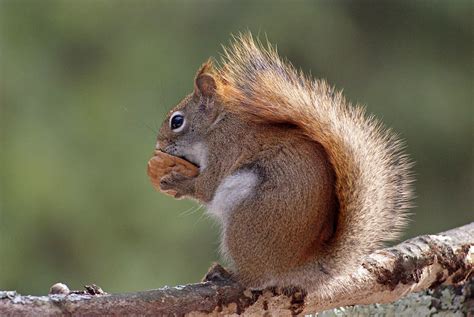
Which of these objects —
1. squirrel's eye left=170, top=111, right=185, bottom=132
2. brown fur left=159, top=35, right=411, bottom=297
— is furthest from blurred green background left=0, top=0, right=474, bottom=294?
brown fur left=159, top=35, right=411, bottom=297

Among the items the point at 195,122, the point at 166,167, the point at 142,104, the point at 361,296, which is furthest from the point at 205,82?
the point at 142,104

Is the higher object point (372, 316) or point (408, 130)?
point (408, 130)

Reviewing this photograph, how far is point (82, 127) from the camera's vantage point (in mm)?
5543

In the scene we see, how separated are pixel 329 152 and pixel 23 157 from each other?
122 inches

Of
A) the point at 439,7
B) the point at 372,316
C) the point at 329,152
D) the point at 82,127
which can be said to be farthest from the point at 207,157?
the point at 439,7

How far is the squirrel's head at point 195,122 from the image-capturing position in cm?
257

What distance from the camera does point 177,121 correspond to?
266 cm

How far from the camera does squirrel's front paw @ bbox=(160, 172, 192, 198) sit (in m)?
2.49

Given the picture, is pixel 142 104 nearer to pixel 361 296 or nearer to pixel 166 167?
pixel 166 167

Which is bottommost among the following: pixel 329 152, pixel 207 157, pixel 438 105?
pixel 329 152

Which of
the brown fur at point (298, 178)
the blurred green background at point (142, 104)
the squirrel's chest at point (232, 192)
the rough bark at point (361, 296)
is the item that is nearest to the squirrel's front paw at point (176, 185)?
the brown fur at point (298, 178)

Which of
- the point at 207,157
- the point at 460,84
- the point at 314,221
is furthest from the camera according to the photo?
the point at 460,84

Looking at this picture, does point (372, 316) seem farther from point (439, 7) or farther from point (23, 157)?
point (439, 7)

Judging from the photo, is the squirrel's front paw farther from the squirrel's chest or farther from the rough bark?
the rough bark
